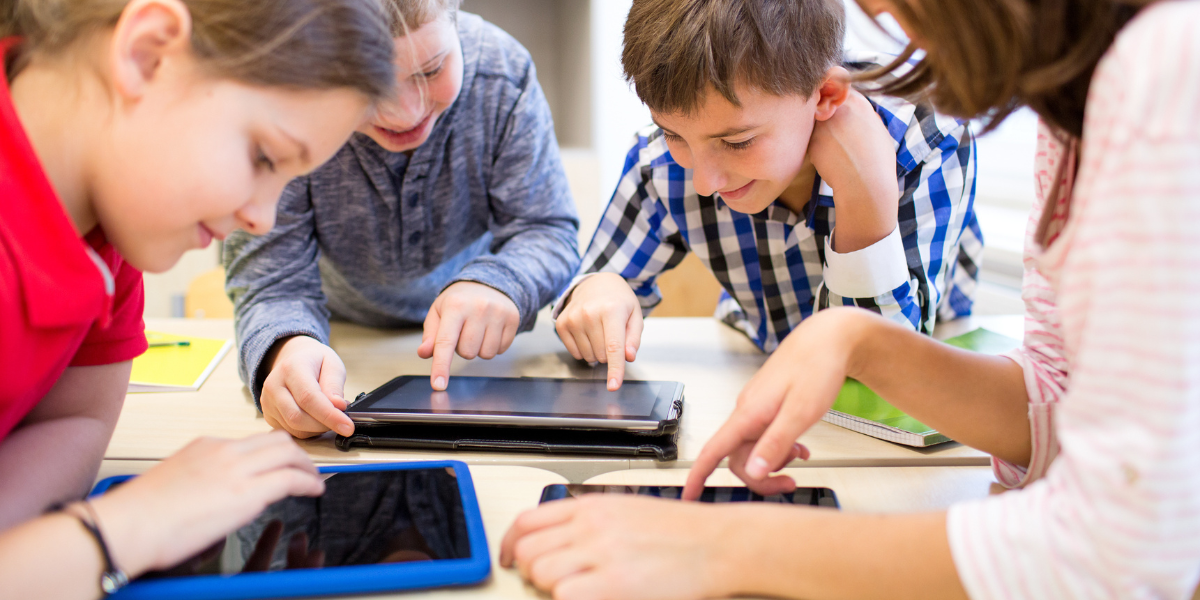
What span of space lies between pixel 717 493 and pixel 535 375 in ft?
1.30

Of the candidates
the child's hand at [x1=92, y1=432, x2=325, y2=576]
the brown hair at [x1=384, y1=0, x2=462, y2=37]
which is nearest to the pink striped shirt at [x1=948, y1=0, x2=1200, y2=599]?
the child's hand at [x1=92, y1=432, x2=325, y2=576]

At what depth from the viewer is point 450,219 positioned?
1.18 metres

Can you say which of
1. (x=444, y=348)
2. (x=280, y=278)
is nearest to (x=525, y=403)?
(x=444, y=348)

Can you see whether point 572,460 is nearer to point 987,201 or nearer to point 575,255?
point 575,255

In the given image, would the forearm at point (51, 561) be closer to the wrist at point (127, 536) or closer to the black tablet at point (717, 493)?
the wrist at point (127, 536)

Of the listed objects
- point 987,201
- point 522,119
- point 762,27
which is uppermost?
point 762,27

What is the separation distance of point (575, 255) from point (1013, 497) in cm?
83

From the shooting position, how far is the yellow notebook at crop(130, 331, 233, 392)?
2.84ft

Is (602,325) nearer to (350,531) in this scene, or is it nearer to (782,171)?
(782,171)

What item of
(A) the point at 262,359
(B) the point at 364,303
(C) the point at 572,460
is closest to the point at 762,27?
(C) the point at 572,460

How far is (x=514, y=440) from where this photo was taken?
0.68 m

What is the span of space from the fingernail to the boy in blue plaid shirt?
289 mm

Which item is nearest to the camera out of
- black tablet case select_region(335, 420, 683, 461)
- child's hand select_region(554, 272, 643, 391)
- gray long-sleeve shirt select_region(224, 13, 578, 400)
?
black tablet case select_region(335, 420, 683, 461)

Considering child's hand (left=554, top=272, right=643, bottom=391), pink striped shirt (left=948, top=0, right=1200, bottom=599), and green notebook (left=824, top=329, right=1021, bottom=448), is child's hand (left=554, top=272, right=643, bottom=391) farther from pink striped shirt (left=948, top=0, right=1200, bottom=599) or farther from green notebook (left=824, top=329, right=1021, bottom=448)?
pink striped shirt (left=948, top=0, right=1200, bottom=599)
